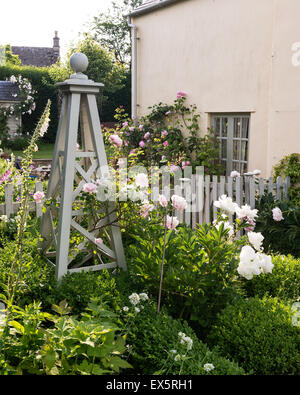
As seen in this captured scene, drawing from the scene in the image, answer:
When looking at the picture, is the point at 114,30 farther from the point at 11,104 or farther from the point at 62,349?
the point at 62,349

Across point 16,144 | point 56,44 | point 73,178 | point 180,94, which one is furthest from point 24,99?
point 73,178

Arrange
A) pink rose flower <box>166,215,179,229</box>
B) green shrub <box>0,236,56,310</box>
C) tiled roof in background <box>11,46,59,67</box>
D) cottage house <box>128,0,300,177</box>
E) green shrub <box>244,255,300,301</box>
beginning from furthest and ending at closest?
tiled roof in background <box>11,46,59,67</box>
cottage house <box>128,0,300,177</box>
green shrub <box>244,255,300,301</box>
pink rose flower <box>166,215,179,229</box>
green shrub <box>0,236,56,310</box>

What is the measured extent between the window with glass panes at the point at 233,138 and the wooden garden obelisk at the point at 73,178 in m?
4.57

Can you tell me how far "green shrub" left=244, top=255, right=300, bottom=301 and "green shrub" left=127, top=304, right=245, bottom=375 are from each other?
39.9 inches

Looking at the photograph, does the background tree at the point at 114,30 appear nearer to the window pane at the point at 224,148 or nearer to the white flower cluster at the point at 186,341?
the window pane at the point at 224,148

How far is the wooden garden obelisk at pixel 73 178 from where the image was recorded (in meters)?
3.32

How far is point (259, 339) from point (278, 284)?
93cm

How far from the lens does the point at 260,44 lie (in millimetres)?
7098

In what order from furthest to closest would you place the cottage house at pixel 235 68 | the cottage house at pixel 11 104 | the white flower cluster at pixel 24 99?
the cottage house at pixel 11 104
the white flower cluster at pixel 24 99
the cottage house at pixel 235 68

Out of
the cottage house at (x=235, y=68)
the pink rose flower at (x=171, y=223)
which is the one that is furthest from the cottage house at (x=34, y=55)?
the pink rose flower at (x=171, y=223)

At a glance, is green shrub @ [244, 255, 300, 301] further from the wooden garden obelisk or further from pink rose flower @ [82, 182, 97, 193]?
pink rose flower @ [82, 182, 97, 193]

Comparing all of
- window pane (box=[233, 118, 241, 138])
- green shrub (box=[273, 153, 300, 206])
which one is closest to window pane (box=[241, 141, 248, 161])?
window pane (box=[233, 118, 241, 138])

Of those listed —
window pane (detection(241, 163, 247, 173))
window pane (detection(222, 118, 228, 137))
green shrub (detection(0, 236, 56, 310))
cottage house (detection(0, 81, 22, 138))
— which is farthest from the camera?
cottage house (detection(0, 81, 22, 138))

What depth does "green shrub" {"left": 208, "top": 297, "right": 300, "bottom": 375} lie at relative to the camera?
263 centimetres
